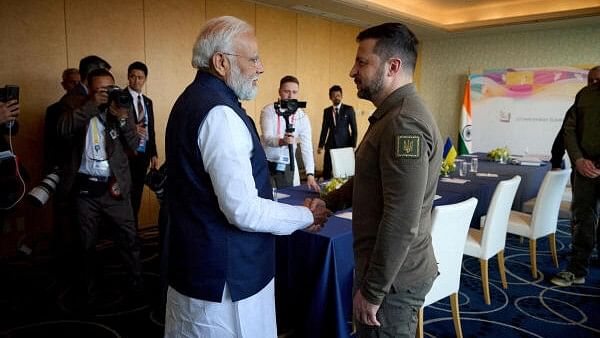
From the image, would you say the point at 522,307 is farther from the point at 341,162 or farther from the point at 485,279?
the point at 341,162

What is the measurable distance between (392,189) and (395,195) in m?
0.02

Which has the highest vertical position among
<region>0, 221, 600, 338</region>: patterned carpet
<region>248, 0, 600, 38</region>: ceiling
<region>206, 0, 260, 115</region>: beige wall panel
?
<region>248, 0, 600, 38</region>: ceiling

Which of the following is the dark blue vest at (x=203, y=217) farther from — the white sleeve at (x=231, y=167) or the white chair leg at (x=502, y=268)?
the white chair leg at (x=502, y=268)

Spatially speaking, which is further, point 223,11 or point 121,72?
point 223,11

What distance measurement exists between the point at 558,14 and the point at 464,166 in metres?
3.88

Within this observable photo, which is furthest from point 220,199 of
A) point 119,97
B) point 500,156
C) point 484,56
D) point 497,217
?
point 484,56

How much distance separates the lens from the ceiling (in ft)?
20.1

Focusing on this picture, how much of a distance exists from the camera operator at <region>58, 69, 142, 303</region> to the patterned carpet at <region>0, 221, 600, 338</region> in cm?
29

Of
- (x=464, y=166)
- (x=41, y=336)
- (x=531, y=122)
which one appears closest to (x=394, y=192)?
(x=41, y=336)

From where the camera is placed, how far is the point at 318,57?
7.05 meters

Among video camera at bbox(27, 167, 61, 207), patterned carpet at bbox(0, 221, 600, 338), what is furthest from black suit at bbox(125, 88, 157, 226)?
video camera at bbox(27, 167, 61, 207)

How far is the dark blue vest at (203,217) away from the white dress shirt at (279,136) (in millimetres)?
2170

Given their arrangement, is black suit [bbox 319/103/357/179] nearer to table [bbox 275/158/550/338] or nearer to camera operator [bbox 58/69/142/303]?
camera operator [bbox 58/69/142/303]

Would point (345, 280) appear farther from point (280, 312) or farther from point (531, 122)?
point (531, 122)
